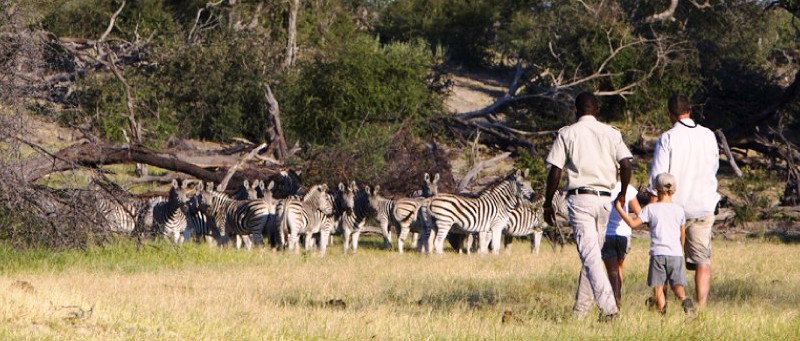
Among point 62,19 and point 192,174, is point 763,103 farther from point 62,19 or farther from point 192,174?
point 62,19

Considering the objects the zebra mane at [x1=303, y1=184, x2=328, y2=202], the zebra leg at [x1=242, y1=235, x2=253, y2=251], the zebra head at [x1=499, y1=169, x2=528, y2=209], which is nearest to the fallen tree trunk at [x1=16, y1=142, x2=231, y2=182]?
the zebra leg at [x1=242, y1=235, x2=253, y2=251]

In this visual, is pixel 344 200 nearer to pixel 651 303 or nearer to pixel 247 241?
pixel 247 241

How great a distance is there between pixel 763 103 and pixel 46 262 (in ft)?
88.9

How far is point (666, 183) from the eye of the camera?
463 inches

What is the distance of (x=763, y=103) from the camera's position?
129ft

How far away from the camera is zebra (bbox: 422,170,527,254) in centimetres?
2188

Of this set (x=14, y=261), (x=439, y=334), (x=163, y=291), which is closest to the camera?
(x=439, y=334)

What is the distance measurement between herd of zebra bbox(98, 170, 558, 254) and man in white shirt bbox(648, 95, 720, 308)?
→ 385 inches

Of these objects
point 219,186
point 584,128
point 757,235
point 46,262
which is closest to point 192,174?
point 219,186

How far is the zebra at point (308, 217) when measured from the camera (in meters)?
21.8

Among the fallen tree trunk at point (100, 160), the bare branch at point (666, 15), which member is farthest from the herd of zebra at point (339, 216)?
the bare branch at point (666, 15)

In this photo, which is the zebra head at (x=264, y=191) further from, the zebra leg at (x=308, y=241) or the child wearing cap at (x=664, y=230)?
the child wearing cap at (x=664, y=230)

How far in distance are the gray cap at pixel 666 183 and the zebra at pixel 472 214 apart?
10.1 metres

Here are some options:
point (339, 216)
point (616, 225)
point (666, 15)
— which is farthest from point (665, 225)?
point (666, 15)
